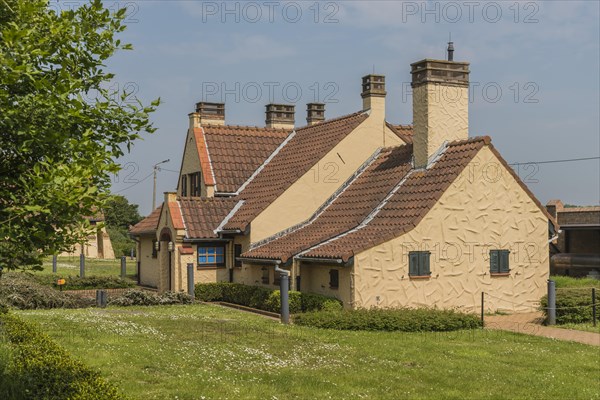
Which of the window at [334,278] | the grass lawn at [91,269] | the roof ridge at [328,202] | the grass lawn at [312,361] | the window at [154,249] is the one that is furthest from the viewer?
the grass lawn at [91,269]

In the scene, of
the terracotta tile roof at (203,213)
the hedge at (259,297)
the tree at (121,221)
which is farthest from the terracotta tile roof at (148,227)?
the tree at (121,221)

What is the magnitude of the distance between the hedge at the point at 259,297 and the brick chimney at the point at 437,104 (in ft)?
22.3

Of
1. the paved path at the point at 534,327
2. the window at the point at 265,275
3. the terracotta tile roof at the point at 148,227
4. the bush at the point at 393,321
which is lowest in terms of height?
the paved path at the point at 534,327

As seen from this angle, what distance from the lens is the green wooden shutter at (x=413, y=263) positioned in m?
25.8

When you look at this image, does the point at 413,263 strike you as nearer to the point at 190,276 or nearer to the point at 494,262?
the point at 494,262

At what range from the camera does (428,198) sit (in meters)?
26.5

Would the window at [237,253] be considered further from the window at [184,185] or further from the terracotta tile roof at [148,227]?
the window at [184,185]

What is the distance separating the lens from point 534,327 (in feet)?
77.9

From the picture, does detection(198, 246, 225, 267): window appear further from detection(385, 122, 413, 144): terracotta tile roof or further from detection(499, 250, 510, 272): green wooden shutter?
detection(499, 250, 510, 272): green wooden shutter

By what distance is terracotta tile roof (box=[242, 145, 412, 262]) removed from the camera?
28.8 m

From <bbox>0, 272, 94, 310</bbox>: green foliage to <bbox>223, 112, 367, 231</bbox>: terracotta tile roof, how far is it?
7.38 metres

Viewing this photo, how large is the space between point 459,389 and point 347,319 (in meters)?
7.80

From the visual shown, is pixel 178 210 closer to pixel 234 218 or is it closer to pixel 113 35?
pixel 234 218

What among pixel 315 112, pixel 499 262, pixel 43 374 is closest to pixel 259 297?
pixel 499 262
